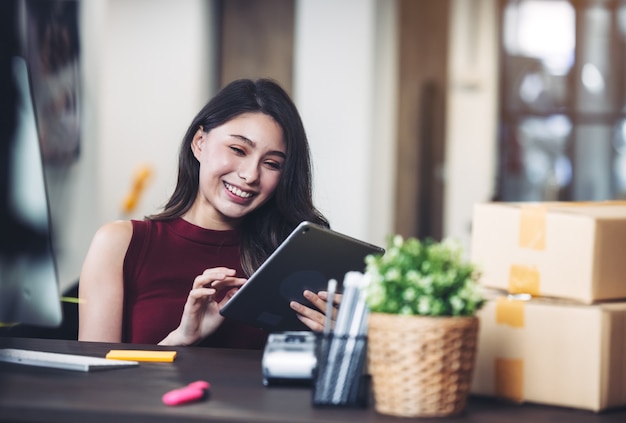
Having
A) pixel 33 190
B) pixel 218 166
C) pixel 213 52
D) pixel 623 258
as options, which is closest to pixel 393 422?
pixel 623 258

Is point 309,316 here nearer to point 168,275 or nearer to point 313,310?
point 313,310

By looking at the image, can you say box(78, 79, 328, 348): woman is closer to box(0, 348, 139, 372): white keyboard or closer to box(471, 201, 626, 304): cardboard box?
box(0, 348, 139, 372): white keyboard

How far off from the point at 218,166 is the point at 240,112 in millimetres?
135

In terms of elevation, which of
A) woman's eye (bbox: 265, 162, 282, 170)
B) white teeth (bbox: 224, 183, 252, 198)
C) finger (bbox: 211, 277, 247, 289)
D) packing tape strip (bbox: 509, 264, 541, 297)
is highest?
woman's eye (bbox: 265, 162, 282, 170)

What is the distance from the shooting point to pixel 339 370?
121 cm

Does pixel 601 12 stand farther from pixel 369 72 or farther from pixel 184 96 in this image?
pixel 184 96

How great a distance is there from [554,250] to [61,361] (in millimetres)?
724

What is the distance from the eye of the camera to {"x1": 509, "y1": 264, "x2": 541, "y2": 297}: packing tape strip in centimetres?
131

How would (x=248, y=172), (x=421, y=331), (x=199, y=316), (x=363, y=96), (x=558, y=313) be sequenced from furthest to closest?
(x=363, y=96)
(x=248, y=172)
(x=199, y=316)
(x=558, y=313)
(x=421, y=331)

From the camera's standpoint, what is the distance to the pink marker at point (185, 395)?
1188 millimetres

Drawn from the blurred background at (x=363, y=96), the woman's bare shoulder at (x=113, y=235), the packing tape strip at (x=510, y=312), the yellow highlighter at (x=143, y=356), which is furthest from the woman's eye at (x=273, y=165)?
the blurred background at (x=363, y=96)

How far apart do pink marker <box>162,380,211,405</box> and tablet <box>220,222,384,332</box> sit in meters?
0.35

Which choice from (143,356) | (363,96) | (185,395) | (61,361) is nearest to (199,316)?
(143,356)

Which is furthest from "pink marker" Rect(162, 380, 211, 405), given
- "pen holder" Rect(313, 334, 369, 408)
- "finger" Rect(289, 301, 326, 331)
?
"finger" Rect(289, 301, 326, 331)
